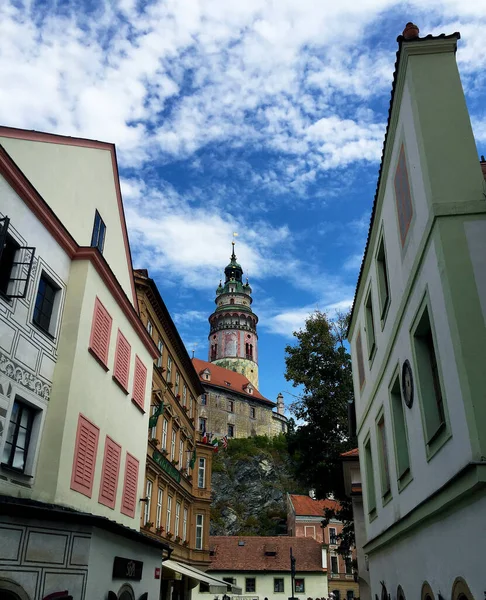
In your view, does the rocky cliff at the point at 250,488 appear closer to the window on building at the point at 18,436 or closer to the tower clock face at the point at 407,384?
the window on building at the point at 18,436

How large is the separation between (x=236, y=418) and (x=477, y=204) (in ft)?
258

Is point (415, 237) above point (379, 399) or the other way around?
above

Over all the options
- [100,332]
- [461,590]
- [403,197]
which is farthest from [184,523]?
[461,590]

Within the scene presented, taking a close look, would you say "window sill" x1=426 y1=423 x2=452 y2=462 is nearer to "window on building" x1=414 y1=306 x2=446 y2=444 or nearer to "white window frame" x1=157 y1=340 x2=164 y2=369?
"window on building" x1=414 y1=306 x2=446 y2=444

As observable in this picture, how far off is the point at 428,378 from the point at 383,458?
479cm

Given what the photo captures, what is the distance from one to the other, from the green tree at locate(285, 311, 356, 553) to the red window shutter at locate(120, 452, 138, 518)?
12204 millimetres

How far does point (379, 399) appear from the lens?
12.7m

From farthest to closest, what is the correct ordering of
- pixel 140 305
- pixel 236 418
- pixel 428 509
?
pixel 236 418, pixel 140 305, pixel 428 509

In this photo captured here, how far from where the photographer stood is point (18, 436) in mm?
9953

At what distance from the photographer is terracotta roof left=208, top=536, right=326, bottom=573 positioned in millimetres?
47625

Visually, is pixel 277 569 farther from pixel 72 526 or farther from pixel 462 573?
pixel 462 573

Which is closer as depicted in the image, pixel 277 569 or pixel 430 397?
pixel 430 397

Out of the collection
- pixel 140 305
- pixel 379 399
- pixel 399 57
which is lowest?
pixel 379 399

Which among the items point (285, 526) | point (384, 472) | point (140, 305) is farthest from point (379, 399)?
point (285, 526)
